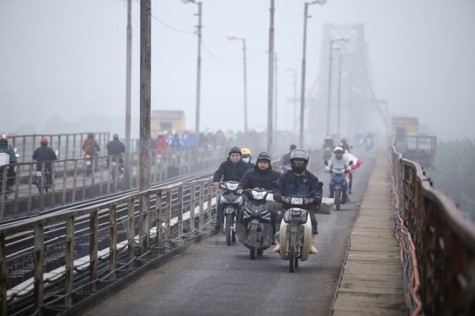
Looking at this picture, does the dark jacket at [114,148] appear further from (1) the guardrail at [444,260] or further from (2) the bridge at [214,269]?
(1) the guardrail at [444,260]

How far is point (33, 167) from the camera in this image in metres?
27.3

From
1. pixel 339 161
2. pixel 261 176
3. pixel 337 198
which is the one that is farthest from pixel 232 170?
pixel 339 161

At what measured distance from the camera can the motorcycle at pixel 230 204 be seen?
19.5 meters

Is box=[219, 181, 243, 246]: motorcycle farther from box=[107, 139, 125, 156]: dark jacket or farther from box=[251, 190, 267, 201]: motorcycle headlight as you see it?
box=[107, 139, 125, 156]: dark jacket

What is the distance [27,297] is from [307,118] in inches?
5984

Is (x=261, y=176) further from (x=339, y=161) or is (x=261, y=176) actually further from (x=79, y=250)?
(x=339, y=161)

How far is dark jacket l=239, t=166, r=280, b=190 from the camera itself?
59.4ft

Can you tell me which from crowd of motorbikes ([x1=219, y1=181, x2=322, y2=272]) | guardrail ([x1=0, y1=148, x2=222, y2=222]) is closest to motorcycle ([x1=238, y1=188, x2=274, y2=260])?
crowd of motorbikes ([x1=219, y1=181, x2=322, y2=272])

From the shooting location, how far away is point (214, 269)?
52.5 feet

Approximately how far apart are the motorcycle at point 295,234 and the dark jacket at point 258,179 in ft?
7.73

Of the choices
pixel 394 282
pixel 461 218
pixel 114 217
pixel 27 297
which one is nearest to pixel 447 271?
pixel 461 218

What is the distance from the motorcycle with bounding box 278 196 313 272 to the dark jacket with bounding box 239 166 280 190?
2.36m

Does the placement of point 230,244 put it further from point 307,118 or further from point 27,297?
point 307,118

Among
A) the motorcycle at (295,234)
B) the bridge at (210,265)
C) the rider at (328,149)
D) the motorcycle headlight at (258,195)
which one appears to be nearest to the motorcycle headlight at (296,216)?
the motorcycle at (295,234)
